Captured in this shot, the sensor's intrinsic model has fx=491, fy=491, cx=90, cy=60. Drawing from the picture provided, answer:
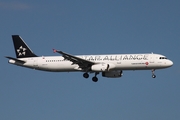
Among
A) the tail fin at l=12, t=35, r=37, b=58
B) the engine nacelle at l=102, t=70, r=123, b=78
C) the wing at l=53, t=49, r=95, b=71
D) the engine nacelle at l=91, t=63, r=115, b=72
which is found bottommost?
the engine nacelle at l=102, t=70, r=123, b=78

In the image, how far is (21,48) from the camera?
325 feet

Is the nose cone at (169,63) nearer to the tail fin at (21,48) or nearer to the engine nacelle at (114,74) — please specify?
the engine nacelle at (114,74)

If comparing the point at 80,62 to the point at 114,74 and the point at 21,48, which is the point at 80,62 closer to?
the point at 114,74

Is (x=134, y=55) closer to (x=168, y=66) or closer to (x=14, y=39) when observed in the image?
(x=168, y=66)

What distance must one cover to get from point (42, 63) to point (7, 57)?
7775 millimetres

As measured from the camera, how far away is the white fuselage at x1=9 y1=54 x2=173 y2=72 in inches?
3450

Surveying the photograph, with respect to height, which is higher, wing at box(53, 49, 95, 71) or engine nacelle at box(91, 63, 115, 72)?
wing at box(53, 49, 95, 71)

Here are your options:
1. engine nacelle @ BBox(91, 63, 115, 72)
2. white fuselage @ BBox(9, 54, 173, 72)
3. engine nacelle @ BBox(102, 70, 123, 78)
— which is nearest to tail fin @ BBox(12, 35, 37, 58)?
white fuselage @ BBox(9, 54, 173, 72)

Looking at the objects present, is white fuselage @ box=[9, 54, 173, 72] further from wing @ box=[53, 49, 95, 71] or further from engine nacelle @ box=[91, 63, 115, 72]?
wing @ box=[53, 49, 95, 71]

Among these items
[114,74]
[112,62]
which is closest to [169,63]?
[112,62]

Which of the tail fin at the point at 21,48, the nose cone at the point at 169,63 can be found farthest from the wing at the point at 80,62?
the nose cone at the point at 169,63

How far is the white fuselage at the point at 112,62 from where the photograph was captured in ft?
287

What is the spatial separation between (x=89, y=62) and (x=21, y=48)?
16548mm

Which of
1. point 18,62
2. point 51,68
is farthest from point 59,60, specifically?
point 18,62
